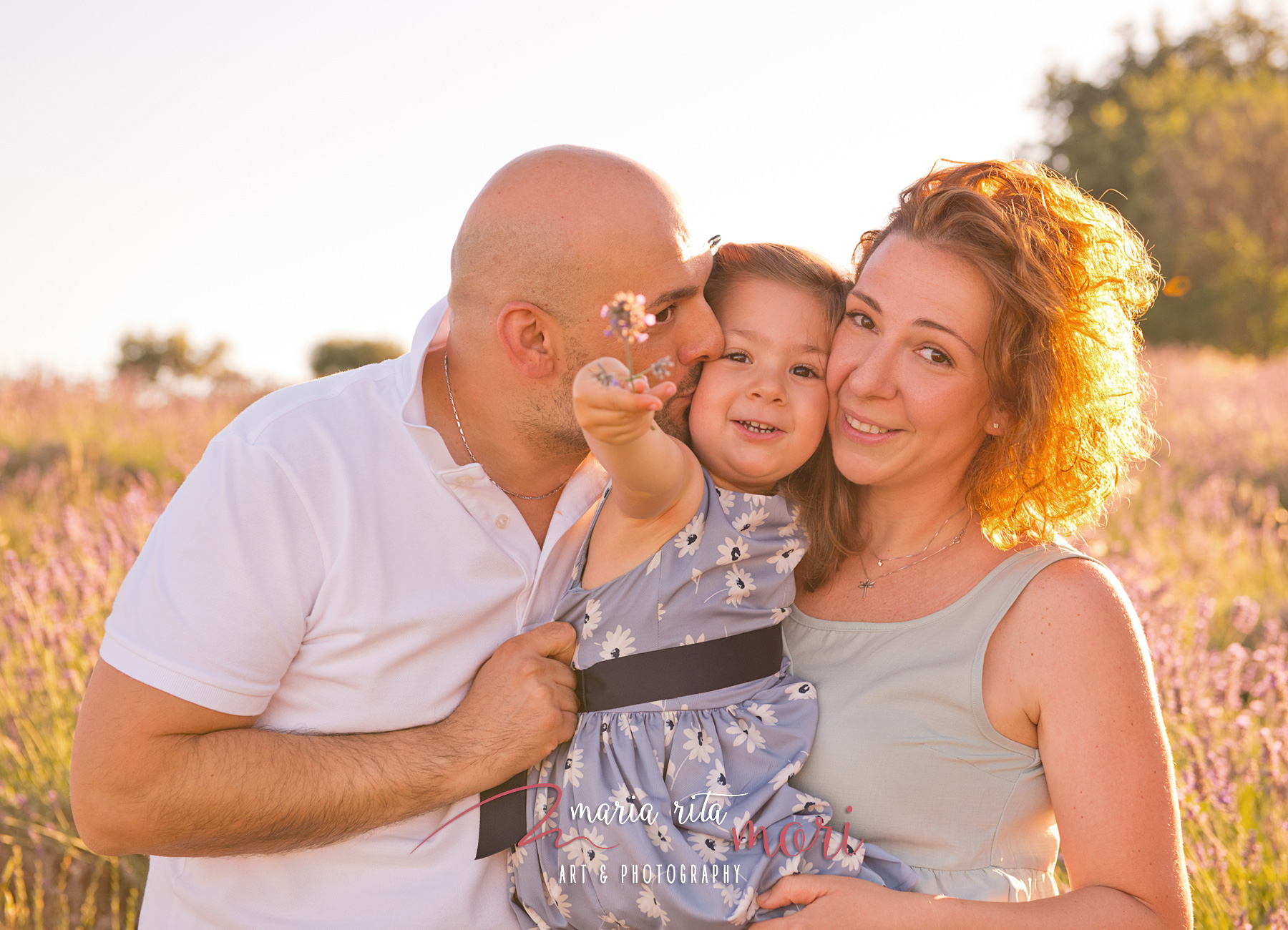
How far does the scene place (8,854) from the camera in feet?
11.2

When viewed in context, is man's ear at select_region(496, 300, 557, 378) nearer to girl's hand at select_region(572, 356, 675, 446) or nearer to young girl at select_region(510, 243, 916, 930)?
young girl at select_region(510, 243, 916, 930)

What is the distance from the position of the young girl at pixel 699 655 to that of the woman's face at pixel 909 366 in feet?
0.40

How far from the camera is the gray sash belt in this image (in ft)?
7.57

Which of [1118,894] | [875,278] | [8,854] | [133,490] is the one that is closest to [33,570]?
[133,490]

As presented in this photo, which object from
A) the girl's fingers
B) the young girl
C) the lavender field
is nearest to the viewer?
the girl's fingers

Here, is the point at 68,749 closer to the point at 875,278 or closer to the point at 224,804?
the point at 224,804

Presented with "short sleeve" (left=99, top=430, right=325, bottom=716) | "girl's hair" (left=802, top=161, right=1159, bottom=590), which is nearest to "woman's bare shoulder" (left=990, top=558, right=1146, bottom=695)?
"girl's hair" (left=802, top=161, right=1159, bottom=590)

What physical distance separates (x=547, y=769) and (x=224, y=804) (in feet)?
2.32

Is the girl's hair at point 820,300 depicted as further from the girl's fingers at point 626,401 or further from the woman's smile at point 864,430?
the girl's fingers at point 626,401

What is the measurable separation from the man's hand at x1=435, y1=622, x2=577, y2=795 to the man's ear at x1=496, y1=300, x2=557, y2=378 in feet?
2.30

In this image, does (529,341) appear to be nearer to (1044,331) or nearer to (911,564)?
(911,564)

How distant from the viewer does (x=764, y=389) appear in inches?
99.0

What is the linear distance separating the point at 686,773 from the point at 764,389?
96cm

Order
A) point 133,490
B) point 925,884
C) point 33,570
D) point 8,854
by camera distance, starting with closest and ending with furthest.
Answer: point 925,884 → point 8,854 → point 33,570 → point 133,490
